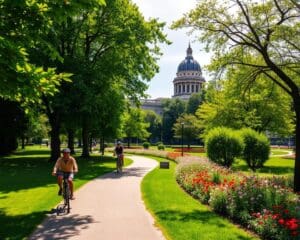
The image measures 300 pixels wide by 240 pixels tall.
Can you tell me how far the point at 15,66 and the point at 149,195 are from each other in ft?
26.2

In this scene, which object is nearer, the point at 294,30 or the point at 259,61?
the point at 294,30

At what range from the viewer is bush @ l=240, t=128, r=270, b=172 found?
32.8 metres

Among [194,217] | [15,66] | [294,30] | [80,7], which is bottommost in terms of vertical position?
[194,217]

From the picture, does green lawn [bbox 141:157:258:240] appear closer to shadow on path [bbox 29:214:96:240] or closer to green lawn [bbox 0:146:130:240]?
shadow on path [bbox 29:214:96:240]

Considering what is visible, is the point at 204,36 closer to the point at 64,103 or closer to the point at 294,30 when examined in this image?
the point at 294,30

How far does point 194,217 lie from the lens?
465 inches

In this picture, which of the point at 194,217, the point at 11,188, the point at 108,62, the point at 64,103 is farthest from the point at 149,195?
the point at 108,62

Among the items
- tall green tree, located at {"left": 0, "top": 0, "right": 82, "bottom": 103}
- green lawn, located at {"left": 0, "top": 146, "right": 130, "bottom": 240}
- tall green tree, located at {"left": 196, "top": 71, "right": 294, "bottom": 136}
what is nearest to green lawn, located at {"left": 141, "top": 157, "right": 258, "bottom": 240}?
green lawn, located at {"left": 0, "top": 146, "right": 130, "bottom": 240}

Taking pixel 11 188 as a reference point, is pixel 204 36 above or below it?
above

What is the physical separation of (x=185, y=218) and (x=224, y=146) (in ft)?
58.9

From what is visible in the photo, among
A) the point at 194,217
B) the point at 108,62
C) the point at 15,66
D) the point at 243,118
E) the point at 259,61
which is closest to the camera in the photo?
the point at 15,66

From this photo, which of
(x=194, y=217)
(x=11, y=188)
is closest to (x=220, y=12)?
(x=194, y=217)

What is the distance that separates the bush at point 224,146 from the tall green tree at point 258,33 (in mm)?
11412

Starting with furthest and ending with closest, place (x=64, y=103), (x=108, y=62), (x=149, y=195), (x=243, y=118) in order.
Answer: (x=243, y=118), (x=108, y=62), (x=64, y=103), (x=149, y=195)
